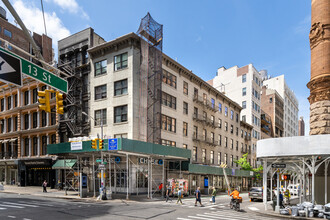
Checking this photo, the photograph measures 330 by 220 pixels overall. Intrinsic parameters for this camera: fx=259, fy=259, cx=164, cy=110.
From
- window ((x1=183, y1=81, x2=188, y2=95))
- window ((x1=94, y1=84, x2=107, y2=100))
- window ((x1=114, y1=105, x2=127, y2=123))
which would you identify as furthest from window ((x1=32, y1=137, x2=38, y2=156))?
window ((x1=183, y1=81, x2=188, y2=95))

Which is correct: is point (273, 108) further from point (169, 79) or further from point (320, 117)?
point (320, 117)

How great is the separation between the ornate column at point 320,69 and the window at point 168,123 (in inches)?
762

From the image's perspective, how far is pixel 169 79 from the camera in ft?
121

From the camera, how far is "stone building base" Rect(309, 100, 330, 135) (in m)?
17.8

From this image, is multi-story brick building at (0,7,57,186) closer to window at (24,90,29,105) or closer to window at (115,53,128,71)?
window at (24,90,29,105)

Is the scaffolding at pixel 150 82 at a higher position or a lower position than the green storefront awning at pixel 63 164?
higher

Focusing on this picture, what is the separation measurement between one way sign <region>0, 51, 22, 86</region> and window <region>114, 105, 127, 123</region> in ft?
79.3

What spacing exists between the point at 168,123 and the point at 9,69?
96.3ft

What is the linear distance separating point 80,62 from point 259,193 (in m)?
28.9

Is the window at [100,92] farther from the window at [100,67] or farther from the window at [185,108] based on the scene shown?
the window at [185,108]

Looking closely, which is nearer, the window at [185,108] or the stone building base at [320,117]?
the stone building base at [320,117]

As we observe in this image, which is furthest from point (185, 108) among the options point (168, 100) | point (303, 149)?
point (303, 149)

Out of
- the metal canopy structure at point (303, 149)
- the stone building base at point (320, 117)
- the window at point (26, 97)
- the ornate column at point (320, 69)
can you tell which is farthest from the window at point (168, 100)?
the window at point (26, 97)

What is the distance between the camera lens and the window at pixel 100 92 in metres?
33.9
